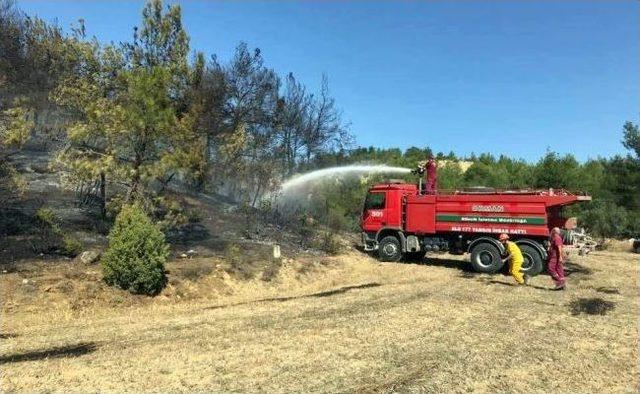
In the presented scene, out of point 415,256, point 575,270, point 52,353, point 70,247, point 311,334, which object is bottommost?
point 52,353

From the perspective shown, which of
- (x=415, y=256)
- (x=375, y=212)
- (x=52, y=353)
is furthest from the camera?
(x=415, y=256)

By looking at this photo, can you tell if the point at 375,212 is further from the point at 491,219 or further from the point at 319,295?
the point at 319,295

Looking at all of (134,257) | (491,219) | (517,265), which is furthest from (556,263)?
(134,257)

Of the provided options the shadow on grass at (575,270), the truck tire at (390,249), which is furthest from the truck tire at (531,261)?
the truck tire at (390,249)

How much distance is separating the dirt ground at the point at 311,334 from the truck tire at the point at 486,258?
168 centimetres

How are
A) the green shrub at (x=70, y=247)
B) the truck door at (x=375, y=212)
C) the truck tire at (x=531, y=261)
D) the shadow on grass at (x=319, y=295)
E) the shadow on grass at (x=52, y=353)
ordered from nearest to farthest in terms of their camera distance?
the shadow on grass at (x=52, y=353) → the shadow on grass at (x=319, y=295) → the green shrub at (x=70, y=247) → the truck tire at (x=531, y=261) → the truck door at (x=375, y=212)

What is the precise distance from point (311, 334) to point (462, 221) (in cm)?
1107

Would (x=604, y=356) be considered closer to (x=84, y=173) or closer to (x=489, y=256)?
(x=489, y=256)

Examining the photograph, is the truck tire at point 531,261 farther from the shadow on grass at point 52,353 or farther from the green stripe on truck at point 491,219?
the shadow on grass at point 52,353

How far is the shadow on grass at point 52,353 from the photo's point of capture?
27.1ft

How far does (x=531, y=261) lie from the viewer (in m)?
17.6

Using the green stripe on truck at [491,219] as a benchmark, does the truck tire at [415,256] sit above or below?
below

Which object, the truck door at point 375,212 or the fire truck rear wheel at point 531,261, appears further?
the truck door at point 375,212

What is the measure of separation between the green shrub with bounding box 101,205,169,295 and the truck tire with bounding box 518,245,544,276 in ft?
37.7
